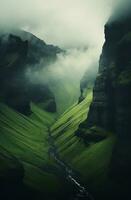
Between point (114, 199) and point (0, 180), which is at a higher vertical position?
point (0, 180)

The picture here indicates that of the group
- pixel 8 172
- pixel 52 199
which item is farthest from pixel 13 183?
pixel 52 199

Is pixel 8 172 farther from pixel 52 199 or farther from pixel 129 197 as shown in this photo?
pixel 129 197

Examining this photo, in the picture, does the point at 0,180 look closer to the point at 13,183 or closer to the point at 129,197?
the point at 13,183

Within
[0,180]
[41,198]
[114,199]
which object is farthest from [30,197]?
[114,199]

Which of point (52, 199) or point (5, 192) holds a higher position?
point (5, 192)

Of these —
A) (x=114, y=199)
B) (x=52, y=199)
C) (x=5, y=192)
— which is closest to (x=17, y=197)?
(x=5, y=192)

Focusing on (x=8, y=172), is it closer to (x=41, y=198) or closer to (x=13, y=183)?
(x=13, y=183)

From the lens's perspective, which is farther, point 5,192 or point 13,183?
point 13,183

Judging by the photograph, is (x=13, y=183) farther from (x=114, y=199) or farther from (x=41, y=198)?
(x=114, y=199)

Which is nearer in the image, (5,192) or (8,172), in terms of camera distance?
(5,192)
